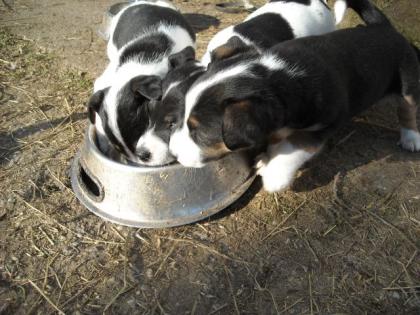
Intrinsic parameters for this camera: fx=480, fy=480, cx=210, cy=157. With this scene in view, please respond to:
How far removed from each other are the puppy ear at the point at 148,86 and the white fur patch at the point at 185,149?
43cm

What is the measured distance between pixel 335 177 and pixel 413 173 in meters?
0.70

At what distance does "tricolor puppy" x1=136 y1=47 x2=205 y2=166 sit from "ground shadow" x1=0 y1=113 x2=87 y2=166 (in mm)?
1627

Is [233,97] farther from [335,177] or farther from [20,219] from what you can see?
[20,219]

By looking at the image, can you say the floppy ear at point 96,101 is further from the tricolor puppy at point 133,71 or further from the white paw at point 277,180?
the white paw at point 277,180

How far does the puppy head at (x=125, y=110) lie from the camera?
3.83 meters

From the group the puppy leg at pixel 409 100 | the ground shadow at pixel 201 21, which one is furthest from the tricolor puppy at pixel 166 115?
the ground shadow at pixel 201 21

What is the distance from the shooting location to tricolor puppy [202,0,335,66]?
4.63 meters

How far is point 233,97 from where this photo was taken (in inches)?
125

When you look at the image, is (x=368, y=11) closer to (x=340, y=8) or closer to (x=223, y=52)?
(x=340, y=8)

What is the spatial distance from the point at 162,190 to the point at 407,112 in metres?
2.42

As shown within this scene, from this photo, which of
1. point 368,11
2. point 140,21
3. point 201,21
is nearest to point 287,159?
point 368,11

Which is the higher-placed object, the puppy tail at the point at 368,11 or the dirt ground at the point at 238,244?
the puppy tail at the point at 368,11

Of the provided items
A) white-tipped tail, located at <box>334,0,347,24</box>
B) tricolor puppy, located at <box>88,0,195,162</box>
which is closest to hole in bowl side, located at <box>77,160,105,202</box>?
tricolor puppy, located at <box>88,0,195,162</box>

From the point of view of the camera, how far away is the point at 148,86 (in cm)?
378
